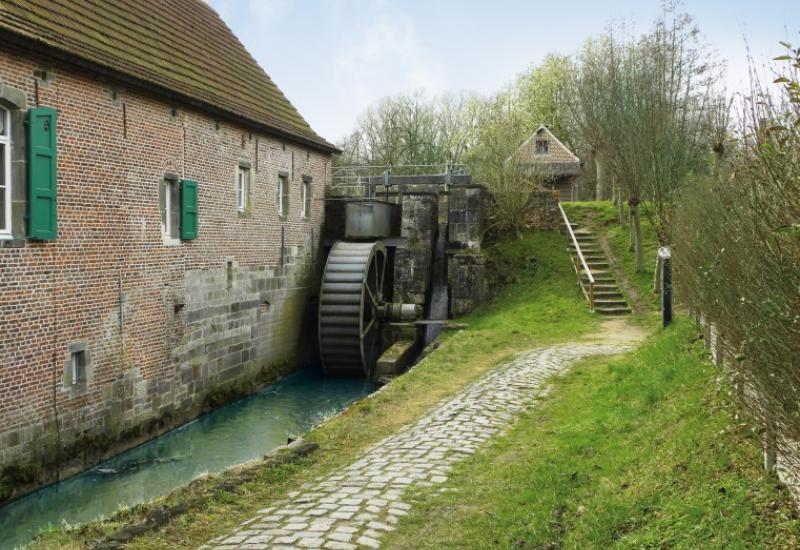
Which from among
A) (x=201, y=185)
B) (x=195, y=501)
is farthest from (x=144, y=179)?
(x=195, y=501)

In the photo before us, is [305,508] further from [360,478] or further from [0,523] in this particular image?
[0,523]

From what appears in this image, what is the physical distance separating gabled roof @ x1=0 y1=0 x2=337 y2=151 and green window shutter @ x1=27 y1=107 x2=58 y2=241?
842 mm

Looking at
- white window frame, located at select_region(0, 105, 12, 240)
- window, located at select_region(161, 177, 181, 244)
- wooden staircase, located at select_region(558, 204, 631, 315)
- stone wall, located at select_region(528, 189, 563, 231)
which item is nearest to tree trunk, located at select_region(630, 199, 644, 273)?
wooden staircase, located at select_region(558, 204, 631, 315)

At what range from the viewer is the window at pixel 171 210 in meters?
11.1

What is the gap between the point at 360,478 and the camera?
20.1ft

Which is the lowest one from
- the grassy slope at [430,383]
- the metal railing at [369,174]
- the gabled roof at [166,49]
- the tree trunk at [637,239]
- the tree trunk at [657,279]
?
the grassy slope at [430,383]

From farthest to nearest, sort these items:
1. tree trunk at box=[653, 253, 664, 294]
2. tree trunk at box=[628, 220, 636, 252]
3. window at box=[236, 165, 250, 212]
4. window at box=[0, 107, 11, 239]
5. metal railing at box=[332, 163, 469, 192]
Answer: metal railing at box=[332, 163, 469, 192] → tree trunk at box=[628, 220, 636, 252] → tree trunk at box=[653, 253, 664, 294] → window at box=[236, 165, 250, 212] → window at box=[0, 107, 11, 239]

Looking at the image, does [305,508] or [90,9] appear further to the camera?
[90,9]

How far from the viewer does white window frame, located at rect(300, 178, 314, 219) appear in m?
16.8

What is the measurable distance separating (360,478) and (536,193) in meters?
14.7

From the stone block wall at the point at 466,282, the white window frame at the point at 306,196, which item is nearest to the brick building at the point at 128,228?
the white window frame at the point at 306,196

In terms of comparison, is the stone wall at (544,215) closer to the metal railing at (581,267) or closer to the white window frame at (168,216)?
the metal railing at (581,267)

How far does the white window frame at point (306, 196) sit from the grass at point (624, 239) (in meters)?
7.87

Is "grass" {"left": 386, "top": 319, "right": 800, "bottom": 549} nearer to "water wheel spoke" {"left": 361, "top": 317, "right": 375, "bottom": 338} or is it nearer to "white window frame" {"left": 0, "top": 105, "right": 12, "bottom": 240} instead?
"white window frame" {"left": 0, "top": 105, "right": 12, "bottom": 240}
